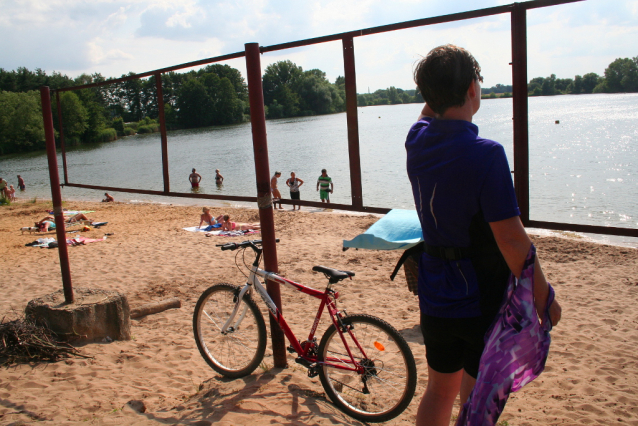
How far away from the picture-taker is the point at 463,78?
5.12 feet

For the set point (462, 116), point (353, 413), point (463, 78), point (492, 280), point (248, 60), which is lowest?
point (353, 413)

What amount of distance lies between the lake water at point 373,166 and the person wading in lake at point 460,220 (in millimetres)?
12834

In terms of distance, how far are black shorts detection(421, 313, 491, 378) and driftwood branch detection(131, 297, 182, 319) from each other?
15.4 ft

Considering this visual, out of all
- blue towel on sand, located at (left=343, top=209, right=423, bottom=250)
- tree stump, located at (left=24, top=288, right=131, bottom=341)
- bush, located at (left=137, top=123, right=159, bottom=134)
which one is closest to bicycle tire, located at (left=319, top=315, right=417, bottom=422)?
blue towel on sand, located at (left=343, top=209, right=423, bottom=250)

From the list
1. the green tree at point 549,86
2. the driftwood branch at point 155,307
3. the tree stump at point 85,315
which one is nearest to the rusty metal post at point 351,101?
the tree stump at point 85,315

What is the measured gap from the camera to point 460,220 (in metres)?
1.57

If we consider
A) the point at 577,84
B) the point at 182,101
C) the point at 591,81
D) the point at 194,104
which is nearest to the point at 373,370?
the point at 591,81

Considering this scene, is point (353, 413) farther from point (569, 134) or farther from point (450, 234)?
point (569, 134)

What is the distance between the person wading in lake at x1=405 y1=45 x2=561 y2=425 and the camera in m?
1.47

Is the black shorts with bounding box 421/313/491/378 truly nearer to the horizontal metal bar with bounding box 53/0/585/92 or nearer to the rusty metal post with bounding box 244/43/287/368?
the horizontal metal bar with bounding box 53/0/585/92

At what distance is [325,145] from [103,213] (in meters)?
35.9

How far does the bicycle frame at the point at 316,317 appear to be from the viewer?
3113 millimetres

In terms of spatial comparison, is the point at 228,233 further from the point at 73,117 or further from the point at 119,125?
the point at 119,125

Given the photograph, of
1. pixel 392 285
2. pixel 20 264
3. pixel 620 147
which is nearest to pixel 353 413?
pixel 392 285
